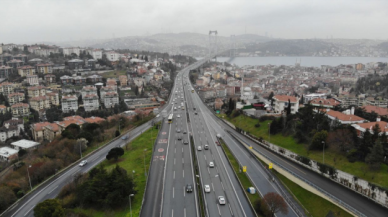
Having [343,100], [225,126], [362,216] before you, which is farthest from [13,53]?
[362,216]

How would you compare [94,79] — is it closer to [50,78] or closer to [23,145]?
[50,78]

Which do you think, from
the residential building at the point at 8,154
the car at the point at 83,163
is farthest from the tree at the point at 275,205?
the residential building at the point at 8,154

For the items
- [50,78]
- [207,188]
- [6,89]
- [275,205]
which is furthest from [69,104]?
[275,205]

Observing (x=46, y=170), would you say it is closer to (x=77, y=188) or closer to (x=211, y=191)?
(x=77, y=188)

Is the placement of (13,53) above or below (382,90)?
above

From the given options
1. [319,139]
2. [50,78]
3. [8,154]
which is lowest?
[8,154]

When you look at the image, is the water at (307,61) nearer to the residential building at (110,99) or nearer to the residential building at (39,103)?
the residential building at (110,99)
